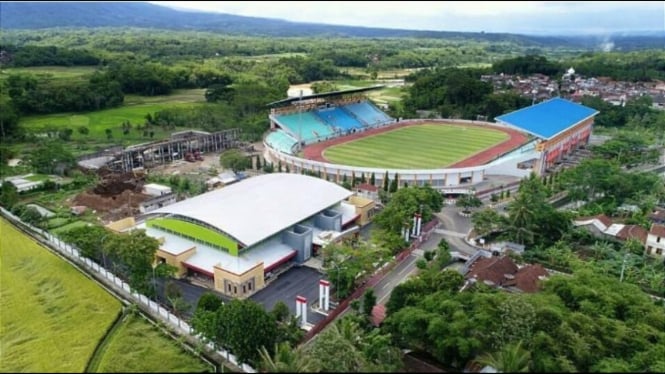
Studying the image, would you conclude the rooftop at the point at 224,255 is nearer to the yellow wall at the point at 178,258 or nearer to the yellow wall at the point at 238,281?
the yellow wall at the point at 178,258

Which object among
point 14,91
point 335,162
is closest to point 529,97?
point 335,162

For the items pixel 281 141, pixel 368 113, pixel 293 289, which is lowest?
pixel 293 289

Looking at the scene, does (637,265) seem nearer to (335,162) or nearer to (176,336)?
(176,336)

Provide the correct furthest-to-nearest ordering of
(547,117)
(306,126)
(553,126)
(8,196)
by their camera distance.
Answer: (306,126) → (547,117) → (553,126) → (8,196)

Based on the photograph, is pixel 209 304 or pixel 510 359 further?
pixel 209 304

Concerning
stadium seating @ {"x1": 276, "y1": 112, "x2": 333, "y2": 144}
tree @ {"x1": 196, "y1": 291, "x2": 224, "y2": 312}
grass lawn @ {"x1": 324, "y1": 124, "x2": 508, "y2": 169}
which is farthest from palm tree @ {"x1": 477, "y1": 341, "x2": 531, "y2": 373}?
stadium seating @ {"x1": 276, "y1": 112, "x2": 333, "y2": 144}

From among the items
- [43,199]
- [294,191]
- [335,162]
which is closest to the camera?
[294,191]

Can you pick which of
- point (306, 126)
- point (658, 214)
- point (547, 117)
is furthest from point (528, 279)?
point (306, 126)

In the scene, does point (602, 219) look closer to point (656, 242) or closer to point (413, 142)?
point (656, 242)
